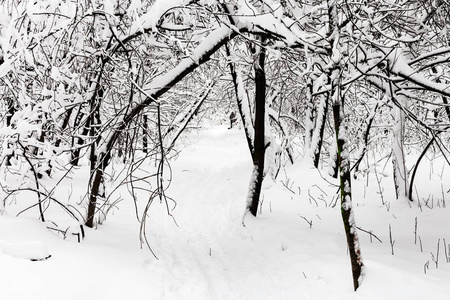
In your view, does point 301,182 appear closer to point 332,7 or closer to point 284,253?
point 284,253

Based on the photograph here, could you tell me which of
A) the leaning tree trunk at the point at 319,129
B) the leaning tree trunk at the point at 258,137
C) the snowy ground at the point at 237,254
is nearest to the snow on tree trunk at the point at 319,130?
the leaning tree trunk at the point at 319,129

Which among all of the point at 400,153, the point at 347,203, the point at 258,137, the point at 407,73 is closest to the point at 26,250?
the point at 347,203

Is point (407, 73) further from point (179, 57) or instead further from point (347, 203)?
point (179, 57)

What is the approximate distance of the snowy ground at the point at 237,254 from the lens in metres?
3.38

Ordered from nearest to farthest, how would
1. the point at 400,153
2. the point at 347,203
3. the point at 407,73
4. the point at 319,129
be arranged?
the point at 347,203
the point at 407,73
the point at 400,153
the point at 319,129

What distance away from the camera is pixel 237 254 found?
547 centimetres

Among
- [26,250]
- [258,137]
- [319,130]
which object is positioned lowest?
[26,250]

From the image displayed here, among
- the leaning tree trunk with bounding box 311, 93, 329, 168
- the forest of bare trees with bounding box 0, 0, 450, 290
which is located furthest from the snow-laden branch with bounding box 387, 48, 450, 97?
the leaning tree trunk with bounding box 311, 93, 329, 168

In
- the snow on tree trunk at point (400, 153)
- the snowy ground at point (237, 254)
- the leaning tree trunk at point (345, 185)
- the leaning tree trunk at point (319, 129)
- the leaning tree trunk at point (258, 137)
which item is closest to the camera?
the snowy ground at point (237, 254)

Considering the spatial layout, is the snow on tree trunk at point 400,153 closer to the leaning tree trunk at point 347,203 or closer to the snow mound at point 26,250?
the leaning tree trunk at point 347,203

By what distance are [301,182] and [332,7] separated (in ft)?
21.2

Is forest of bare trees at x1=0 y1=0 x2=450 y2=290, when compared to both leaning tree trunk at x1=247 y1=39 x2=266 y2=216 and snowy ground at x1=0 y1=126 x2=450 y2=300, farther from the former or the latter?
snowy ground at x1=0 y1=126 x2=450 y2=300

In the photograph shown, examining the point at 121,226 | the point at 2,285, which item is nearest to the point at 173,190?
the point at 121,226

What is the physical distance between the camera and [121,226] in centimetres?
601
